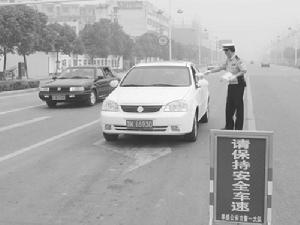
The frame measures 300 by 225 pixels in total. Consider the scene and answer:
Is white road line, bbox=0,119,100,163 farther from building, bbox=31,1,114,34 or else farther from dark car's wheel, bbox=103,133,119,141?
building, bbox=31,1,114,34

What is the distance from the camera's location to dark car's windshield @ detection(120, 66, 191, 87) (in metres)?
10.2

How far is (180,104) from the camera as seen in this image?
354 inches

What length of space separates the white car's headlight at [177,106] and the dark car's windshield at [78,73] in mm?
8889

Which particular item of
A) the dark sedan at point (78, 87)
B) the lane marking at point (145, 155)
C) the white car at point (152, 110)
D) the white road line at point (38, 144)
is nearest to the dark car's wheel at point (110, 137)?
the white car at point (152, 110)

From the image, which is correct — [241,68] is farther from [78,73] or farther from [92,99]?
[78,73]

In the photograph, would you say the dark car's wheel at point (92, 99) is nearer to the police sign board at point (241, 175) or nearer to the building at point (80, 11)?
the police sign board at point (241, 175)

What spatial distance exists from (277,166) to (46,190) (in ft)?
10.8

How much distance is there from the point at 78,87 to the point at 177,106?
7789 millimetres

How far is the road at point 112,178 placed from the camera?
5.18m

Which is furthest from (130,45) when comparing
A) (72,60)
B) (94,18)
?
(94,18)

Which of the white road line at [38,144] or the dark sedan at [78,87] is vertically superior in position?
the dark sedan at [78,87]

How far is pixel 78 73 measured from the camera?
703 inches

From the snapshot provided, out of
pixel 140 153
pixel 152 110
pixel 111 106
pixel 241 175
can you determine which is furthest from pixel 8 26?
pixel 241 175

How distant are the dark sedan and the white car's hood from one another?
21.2ft
